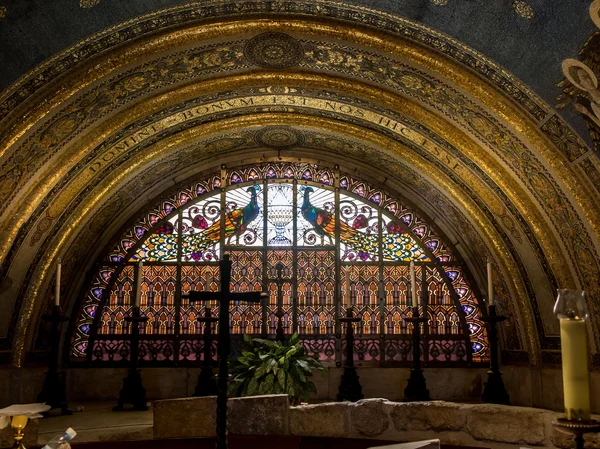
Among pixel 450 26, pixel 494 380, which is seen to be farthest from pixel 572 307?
pixel 494 380

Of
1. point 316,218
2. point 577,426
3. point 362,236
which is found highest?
point 316,218

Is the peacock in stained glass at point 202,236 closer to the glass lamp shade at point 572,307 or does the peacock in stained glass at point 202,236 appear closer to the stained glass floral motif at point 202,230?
the stained glass floral motif at point 202,230

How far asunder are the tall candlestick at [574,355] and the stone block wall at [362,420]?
8.34 ft

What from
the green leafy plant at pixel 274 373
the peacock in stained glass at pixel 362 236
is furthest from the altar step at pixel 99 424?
the peacock in stained glass at pixel 362 236

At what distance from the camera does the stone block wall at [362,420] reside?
179 inches

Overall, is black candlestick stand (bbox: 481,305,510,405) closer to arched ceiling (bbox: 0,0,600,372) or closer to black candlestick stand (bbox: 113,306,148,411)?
arched ceiling (bbox: 0,0,600,372)

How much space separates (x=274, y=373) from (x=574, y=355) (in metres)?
6.41

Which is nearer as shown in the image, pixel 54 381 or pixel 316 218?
pixel 54 381

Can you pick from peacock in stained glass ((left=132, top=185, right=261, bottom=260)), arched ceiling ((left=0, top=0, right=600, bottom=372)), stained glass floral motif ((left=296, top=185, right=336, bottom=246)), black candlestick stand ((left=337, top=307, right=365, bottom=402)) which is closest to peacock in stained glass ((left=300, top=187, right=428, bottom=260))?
stained glass floral motif ((left=296, top=185, right=336, bottom=246))

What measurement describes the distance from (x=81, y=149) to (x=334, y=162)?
4.62 m

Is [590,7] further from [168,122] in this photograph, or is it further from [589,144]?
[168,122]

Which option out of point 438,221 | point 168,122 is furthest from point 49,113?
point 438,221

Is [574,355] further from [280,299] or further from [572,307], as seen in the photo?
[280,299]

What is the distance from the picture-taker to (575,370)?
206cm
